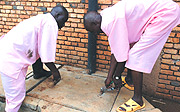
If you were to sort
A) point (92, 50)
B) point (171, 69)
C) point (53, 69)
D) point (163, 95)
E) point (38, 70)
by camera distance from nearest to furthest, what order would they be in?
point (53, 69) → point (171, 69) → point (163, 95) → point (38, 70) → point (92, 50)

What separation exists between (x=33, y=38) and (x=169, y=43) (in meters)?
1.94

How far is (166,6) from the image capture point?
1942mm

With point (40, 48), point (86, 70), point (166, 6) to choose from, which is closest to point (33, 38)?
point (40, 48)

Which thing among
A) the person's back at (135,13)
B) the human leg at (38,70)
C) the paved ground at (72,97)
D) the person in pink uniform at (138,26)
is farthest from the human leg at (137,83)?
the human leg at (38,70)

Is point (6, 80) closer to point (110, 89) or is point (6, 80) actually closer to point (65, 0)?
point (110, 89)

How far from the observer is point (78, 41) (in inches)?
128

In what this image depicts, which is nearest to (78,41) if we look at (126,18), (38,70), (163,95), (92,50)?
(92,50)

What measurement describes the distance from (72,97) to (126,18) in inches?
51.3

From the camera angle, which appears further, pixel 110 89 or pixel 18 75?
pixel 110 89

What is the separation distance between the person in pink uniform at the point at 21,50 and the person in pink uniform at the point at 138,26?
1.75 feet

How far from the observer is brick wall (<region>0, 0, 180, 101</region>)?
2639mm

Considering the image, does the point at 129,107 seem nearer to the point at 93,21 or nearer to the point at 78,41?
the point at 93,21

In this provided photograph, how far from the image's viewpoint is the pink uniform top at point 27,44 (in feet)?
7.15

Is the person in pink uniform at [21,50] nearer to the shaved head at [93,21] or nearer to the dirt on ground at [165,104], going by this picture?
the shaved head at [93,21]
